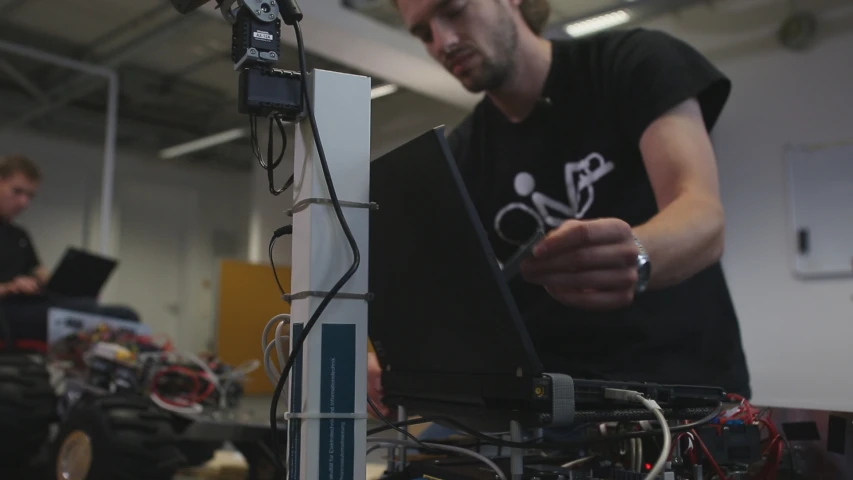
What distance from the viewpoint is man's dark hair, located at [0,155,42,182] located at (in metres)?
2.83

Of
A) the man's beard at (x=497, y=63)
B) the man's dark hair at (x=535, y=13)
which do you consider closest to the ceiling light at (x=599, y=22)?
the man's dark hair at (x=535, y=13)

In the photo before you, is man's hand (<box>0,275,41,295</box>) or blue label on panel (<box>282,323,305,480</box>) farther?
man's hand (<box>0,275,41,295</box>)

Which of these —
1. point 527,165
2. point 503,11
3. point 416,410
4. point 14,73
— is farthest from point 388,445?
point 14,73

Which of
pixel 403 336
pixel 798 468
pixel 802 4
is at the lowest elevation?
pixel 798 468

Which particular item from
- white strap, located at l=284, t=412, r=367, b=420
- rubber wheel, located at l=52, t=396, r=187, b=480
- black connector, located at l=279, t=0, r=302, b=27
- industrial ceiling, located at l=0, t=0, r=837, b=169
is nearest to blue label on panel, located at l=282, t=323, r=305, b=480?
white strap, located at l=284, t=412, r=367, b=420

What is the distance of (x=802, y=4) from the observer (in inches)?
151

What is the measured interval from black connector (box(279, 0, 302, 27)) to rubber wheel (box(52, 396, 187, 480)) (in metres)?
1.00

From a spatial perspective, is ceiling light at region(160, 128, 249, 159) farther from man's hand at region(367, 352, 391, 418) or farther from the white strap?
the white strap

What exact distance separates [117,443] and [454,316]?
947 millimetres

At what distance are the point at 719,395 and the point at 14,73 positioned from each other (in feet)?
21.0

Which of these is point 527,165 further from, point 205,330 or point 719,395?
point 205,330

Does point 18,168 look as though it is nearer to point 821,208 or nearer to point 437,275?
point 437,275

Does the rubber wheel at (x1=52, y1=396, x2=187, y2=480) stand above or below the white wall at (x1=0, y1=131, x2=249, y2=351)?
below

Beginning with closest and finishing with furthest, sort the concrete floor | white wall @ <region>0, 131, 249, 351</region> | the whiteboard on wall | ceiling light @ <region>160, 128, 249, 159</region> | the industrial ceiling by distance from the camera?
the concrete floor → the whiteboard on wall → the industrial ceiling → white wall @ <region>0, 131, 249, 351</region> → ceiling light @ <region>160, 128, 249, 159</region>
